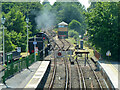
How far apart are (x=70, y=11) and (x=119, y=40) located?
2888 inches

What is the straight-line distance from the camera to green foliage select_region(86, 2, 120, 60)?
107 feet

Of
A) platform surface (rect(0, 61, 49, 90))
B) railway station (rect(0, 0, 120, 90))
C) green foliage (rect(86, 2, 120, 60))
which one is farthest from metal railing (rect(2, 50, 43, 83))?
green foliage (rect(86, 2, 120, 60))

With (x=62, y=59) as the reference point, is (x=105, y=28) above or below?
above

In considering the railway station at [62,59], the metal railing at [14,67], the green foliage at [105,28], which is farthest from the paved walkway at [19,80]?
the green foliage at [105,28]

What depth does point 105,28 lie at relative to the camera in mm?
32438

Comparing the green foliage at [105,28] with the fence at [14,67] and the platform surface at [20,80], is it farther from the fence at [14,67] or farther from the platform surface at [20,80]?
the platform surface at [20,80]

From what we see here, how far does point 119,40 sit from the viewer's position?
32.6 metres

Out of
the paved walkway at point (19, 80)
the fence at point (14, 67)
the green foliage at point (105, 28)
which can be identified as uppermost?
the green foliage at point (105, 28)

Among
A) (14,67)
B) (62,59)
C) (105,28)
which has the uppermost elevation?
(105,28)

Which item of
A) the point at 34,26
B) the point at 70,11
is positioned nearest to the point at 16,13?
the point at 34,26

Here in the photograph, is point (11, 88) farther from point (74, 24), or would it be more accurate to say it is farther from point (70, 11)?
point (70, 11)

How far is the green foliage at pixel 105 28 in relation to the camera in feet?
107

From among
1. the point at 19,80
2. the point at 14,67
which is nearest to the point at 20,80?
the point at 19,80

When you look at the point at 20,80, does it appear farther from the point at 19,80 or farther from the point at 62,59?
the point at 62,59
